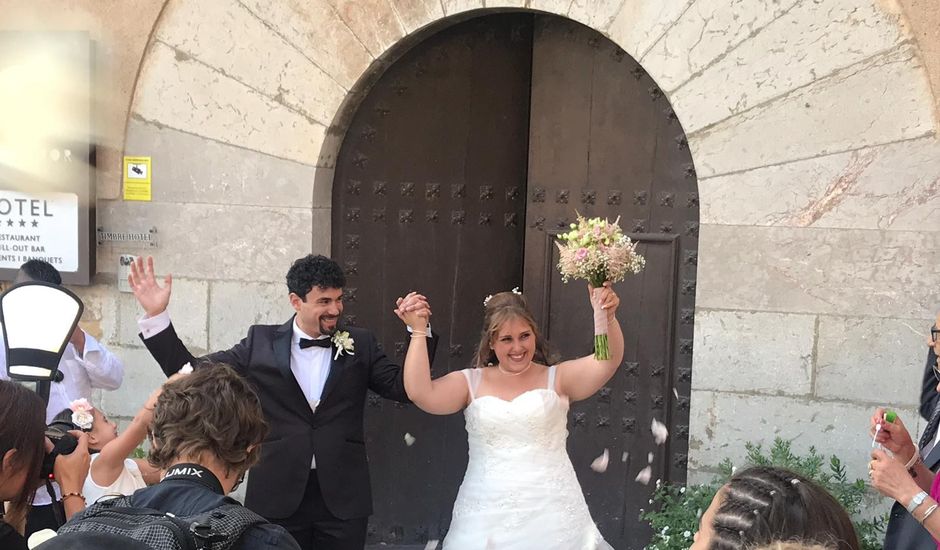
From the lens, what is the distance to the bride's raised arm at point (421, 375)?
13.2ft

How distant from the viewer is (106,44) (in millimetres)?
5504

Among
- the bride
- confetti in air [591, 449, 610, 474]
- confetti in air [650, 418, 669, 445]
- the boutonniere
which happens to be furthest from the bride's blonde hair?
confetti in air [591, 449, 610, 474]

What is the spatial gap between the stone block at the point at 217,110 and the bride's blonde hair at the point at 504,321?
166 cm

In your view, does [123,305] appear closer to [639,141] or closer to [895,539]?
[639,141]

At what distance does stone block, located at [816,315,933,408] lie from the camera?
14.8ft

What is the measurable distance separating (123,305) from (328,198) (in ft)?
4.27

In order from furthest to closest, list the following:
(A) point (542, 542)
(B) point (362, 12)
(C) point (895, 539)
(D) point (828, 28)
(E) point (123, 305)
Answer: (E) point (123, 305) → (B) point (362, 12) → (D) point (828, 28) → (A) point (542, 542) → (C) point (895, 539)

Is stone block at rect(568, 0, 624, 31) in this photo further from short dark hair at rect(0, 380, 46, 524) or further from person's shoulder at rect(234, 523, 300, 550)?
person's shoulder at rect(234, 523, 300, 550)

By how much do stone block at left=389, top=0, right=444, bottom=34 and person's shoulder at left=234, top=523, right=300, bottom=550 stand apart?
3.49m

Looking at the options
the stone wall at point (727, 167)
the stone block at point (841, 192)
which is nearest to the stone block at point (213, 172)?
the stone wall at point (727, 167)

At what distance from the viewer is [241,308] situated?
17.9 ft

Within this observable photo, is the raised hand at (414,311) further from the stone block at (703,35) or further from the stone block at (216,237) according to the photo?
the stone block at (703,35)

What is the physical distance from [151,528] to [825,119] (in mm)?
3621

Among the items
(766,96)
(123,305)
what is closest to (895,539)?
(766,96)
